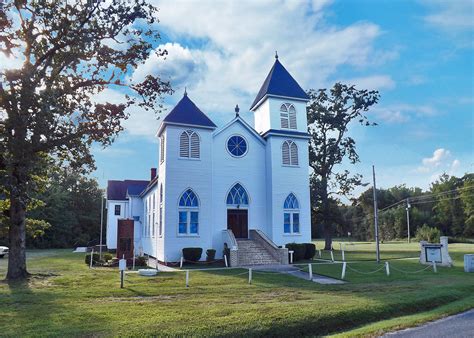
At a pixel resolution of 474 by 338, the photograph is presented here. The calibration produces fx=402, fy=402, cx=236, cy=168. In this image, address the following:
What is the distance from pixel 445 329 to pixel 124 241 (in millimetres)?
20874

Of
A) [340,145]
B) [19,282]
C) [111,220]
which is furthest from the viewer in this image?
[111,220]

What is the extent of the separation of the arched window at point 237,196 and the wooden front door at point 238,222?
581 millimetres

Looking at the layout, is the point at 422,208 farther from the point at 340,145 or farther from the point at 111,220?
the point at 111,220

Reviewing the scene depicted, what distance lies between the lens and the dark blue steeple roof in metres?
27.3

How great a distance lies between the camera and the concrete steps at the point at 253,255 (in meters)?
25.2

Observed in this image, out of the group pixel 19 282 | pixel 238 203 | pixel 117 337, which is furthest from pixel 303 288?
pixel 238 203

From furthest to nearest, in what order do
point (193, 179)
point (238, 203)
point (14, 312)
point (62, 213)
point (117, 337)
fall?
point (62, 213) < point (238, 203) < point (193, 179) < point (14, 312) < point (117, 337)

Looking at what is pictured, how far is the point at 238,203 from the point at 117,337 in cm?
2063

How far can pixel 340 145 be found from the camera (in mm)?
42594

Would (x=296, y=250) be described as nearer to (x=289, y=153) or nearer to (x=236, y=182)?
(x=236, y=182)

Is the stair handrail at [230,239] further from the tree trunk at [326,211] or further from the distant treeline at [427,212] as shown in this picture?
the distant treeline at [427,212]

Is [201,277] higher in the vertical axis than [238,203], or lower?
lower

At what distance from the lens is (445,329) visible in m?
9.48

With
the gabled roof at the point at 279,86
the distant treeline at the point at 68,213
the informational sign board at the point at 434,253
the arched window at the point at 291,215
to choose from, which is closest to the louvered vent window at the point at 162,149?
the gabled roof at the point at 279,86
